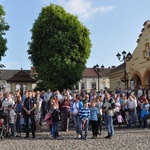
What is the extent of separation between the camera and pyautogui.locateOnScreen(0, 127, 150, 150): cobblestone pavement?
10422 millimetres

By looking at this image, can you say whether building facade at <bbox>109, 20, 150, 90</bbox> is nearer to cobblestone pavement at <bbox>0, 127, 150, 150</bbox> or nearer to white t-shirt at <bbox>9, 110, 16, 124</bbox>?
cobblestone pavement at <bbox>0, 127, 150, 150</bbox>

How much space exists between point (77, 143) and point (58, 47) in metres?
23.9

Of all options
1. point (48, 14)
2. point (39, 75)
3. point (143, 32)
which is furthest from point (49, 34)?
point (143, 32)

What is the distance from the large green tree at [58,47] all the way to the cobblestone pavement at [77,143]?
839 inches

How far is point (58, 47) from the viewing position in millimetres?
34469

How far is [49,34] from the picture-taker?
35438 mm

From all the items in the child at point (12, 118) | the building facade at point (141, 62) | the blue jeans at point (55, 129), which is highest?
the building facade at point (141, 62)

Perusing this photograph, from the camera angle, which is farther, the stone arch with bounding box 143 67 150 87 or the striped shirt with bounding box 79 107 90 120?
the stone arch with bounding box 143 67 150 87

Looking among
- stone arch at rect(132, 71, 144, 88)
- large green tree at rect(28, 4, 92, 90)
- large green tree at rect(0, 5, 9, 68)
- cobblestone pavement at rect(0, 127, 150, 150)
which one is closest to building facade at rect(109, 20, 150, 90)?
stone arch at rect(132, 71, 144, 88)

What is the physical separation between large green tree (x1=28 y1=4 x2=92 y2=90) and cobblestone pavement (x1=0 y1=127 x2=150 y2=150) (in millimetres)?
21301

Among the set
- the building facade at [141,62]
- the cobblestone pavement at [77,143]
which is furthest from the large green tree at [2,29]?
the cobblestone pavement at [77,143]

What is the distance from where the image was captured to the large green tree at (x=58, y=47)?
34.4m

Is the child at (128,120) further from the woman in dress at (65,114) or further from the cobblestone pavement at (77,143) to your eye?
the woman in dress at (65,114)

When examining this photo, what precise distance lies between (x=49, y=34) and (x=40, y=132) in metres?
22.1
